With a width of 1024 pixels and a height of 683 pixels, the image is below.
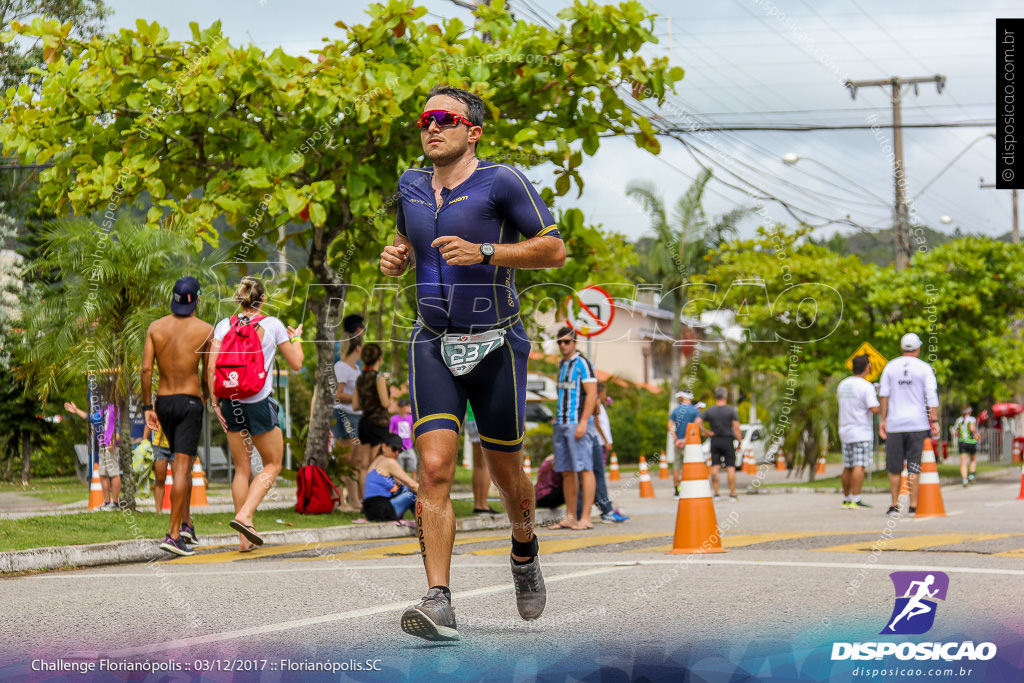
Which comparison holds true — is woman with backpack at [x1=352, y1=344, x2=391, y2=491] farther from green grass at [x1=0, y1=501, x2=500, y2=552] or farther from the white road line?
the white road line

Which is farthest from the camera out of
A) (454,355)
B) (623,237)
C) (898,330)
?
(623,237)

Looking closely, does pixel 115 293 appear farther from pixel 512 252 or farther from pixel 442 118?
pixel 512 252

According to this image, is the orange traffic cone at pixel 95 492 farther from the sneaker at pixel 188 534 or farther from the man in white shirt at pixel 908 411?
the man in white shirt at pixel 908 411

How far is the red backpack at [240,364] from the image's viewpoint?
8.84 meters

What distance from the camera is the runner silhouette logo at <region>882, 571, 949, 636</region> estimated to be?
4.82 metres

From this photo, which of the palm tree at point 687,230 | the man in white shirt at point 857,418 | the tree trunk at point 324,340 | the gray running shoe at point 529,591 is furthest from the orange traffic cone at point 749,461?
the gray running shoe at point 529,591

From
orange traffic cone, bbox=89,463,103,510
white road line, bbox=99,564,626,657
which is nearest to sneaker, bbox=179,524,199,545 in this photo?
white road line, bbox=99,564,626,657

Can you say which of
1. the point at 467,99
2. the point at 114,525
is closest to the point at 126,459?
the point at 114,525

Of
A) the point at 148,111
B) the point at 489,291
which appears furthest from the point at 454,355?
the point at 148,111

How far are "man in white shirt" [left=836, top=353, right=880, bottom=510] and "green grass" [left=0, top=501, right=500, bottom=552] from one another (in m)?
5.54

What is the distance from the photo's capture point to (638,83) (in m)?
11.6

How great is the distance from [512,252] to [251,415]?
15.5ft

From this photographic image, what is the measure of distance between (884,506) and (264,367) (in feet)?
A: 33.6

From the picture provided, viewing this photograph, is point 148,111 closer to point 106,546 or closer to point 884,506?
point 106,546
